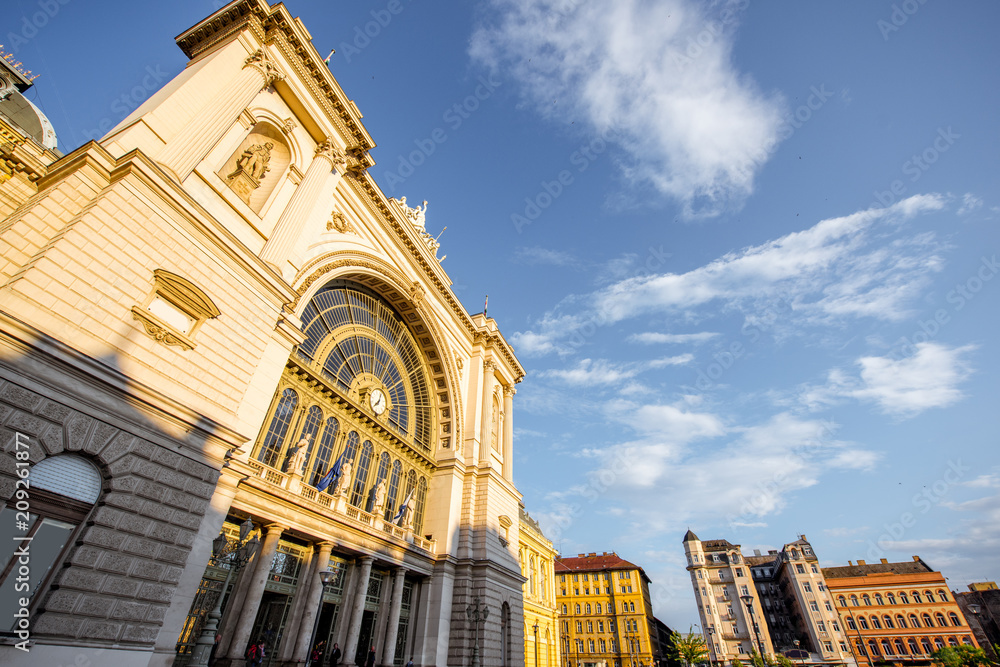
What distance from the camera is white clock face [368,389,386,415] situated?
81.2 feet

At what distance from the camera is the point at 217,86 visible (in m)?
15.9

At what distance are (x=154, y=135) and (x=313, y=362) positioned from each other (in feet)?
33.4

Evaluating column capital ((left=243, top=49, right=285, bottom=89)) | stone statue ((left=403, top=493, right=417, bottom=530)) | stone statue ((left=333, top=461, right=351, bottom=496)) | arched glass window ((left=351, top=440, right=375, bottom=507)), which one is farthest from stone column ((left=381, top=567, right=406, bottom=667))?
column capital ((left=243, top=49, right=285, bottom=89))

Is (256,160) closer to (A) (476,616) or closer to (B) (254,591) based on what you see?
(B) (254,591)

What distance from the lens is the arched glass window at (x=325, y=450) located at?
66.3ft

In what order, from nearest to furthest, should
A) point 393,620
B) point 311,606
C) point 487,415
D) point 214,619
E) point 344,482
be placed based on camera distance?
point 214,619 → point 311,606 → point 344,482 → point 393,620 → point 487,415

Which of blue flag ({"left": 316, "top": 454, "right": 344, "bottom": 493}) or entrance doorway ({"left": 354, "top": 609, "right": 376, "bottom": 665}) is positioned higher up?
blue flag ({"left": 316, "top": 454, "right": 344, "bottom": 493})

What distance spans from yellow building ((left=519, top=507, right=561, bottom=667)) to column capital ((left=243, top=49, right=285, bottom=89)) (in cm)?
3426

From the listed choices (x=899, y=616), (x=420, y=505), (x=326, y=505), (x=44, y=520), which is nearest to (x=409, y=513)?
(x=420, y=505)

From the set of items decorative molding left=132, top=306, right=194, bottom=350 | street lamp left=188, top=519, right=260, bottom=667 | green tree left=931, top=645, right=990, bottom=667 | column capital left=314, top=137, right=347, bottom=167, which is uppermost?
column capital left=314, top=137, right=347, bottom=167

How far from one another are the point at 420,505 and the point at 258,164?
19082mm

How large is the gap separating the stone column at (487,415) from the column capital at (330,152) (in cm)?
1770

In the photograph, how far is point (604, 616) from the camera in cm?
6931

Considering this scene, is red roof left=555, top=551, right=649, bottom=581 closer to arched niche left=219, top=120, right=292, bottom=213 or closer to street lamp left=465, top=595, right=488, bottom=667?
street lamp left=465, top=595, right=488, bottom=667
